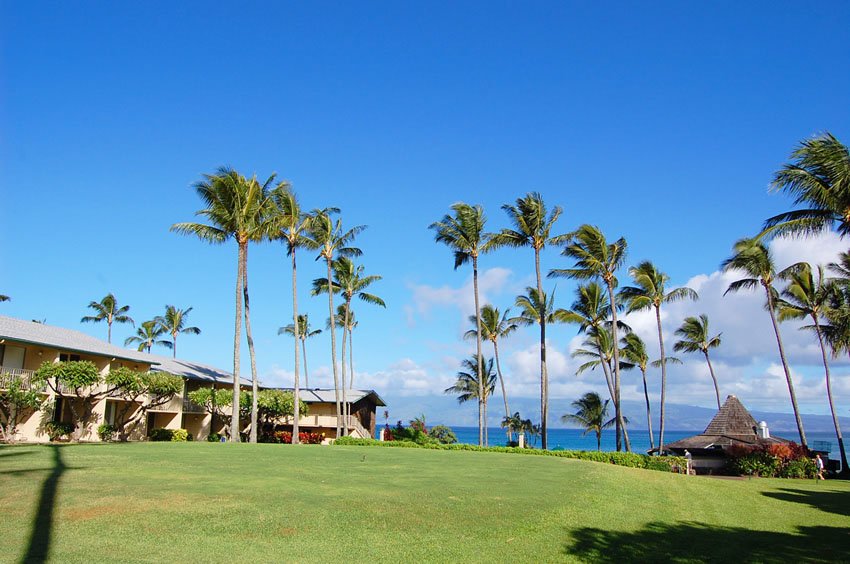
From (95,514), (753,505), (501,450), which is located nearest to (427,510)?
(95,514)

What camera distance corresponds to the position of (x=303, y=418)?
46.9m

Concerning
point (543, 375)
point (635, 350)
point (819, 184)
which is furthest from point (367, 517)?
point (635, 350)

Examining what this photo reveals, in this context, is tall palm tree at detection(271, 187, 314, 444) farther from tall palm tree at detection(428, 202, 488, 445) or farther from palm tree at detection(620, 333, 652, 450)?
palm tree at detection(620, 333, 652, 450)

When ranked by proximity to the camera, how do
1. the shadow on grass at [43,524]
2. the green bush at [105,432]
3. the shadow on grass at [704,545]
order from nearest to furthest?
the shadow on grass at [43,524], the shadow on grass at [704,545], the green bush at [105,432]

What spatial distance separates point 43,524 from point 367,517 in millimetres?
4969

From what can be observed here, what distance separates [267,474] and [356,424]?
113 feet

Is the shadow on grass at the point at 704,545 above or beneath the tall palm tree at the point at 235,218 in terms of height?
beneath

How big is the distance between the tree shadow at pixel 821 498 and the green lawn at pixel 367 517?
0.12 meters

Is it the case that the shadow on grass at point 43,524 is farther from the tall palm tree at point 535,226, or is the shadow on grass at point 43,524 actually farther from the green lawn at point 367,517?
the tall palm tree at point 535,226

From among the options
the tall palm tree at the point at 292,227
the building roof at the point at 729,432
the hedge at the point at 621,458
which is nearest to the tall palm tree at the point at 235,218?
the tall palm tree at the point at 292,227

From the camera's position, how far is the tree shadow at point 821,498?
16.2 m

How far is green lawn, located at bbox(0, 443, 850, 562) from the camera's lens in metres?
8.69

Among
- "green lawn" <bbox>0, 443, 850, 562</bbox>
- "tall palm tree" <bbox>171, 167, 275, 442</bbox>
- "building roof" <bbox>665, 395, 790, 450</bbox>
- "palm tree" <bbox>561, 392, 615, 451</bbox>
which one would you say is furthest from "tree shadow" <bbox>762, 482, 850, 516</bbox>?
"palm tree" <bbox>561, 392, 615, 451</bbox>

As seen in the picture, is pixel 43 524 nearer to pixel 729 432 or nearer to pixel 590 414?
pixel 729 432
